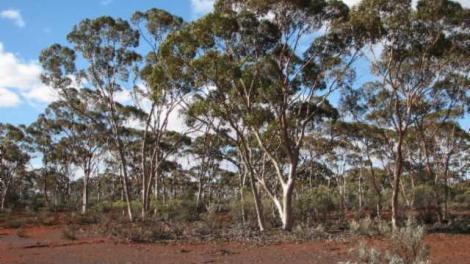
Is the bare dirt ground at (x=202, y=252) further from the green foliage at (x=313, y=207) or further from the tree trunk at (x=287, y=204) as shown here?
the green foliage at (x=313, y=207)

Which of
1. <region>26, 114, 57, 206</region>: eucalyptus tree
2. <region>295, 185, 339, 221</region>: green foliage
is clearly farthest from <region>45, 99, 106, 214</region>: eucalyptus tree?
<region>295, 185, 339, 221</region>: green foliage

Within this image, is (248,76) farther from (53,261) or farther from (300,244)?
(53,261)

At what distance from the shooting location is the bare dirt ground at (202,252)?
14.0m

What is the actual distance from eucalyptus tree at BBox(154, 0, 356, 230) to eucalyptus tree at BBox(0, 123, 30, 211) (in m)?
28.5

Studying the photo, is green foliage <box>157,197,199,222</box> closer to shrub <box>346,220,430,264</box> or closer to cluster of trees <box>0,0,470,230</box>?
cluster of trees <box>0,0,470,230</box>

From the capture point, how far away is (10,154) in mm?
46094

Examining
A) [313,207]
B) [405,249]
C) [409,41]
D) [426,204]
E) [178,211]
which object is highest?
[409,41]

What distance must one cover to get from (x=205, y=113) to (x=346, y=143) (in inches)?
637

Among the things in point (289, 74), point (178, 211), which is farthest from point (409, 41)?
point (178, 211)

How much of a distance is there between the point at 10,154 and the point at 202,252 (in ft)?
117

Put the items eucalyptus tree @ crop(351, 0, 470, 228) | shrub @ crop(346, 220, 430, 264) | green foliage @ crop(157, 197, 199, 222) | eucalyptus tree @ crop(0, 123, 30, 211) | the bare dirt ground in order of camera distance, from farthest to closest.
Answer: eucalyptus tree @ crop(0, 123, 30, 211) < green foliage @ crop(157, 197, 199, 222) < eucalyptus tree @ crop(351, 0, 470, 228) < the bare dirt ground < shrub @ crop(346, 220, 430, 264)

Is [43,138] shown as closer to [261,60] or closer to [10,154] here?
[10,154]

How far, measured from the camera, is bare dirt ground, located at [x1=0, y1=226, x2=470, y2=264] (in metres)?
14.0

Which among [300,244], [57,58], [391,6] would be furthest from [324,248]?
[57,58]
